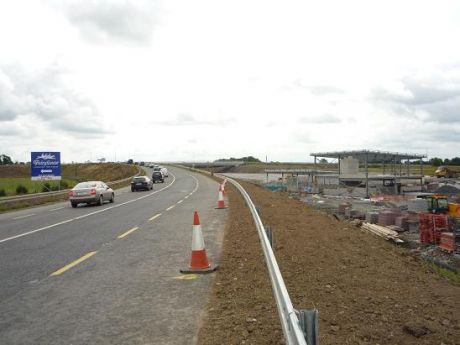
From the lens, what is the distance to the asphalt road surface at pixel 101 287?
552 cm

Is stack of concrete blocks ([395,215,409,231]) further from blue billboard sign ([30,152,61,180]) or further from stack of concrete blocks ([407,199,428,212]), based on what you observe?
blue billboard sign ([30,152,61,180])

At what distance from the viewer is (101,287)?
24.9 ft

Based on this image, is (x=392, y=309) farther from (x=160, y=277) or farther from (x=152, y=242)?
(x=152, y=242)

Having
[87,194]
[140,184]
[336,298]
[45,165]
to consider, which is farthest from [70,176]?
[336,298]

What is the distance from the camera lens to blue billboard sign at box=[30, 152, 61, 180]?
34.7 m

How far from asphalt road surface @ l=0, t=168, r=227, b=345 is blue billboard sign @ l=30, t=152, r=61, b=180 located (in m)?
21.5

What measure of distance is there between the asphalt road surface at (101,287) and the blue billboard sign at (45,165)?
845 inches

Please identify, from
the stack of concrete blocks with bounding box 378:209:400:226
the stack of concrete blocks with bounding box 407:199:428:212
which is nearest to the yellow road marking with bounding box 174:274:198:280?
the stack of concrete blocks with bounding box 378:209:400:226

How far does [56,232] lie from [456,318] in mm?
11682

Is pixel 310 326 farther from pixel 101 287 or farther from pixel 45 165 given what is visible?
pixel 45 165

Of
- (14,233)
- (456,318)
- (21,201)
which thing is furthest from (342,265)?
(21,201)

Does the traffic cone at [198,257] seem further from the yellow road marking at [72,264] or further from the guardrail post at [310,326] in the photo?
the guardrail post at [310,326]

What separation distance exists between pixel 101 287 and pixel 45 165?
29.8 metres

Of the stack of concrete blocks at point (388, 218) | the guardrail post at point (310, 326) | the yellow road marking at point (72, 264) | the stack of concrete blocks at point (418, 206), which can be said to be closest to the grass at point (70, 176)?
the stack of concrete blocks at point (388, 218)
